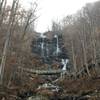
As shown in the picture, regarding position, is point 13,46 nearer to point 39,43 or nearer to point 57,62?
point 57,62

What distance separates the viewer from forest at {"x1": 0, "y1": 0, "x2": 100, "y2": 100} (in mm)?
19750

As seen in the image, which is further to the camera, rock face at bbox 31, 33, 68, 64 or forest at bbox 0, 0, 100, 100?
rock face at bbox 31, 33, 68, 64

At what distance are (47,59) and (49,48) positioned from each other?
4.33 metres

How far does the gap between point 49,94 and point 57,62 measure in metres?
23.1

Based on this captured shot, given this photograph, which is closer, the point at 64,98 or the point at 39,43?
the point at 64,98

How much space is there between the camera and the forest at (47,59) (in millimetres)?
19750

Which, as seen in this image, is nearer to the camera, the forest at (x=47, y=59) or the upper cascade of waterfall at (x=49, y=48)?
the forest at (x=47, y=59)

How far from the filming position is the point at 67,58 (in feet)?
151

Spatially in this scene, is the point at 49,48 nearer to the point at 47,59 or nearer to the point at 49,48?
the point at 49,48

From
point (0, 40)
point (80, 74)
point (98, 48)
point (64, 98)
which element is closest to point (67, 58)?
point (98, 48)

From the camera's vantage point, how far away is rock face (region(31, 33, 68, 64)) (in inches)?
1804

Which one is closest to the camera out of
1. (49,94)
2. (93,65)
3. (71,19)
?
(49,94)

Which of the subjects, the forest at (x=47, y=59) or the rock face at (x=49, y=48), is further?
the rock face at (x=49, y=48)

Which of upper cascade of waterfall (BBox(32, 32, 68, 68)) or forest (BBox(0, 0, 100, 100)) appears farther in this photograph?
upper cascade of waterfall (BBox(32, 32, 68, 68))
